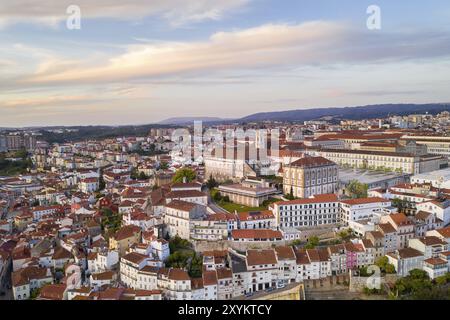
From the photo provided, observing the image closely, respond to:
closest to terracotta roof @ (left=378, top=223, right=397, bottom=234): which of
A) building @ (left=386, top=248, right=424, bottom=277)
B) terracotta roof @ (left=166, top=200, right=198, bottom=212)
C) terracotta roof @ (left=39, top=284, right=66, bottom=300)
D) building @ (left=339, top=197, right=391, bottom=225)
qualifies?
building @ (left=386, top=248, right=424, bottom=277)

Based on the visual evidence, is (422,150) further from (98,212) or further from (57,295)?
(57,295)

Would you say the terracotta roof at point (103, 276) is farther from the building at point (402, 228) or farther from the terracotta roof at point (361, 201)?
the building at point (402, 228)

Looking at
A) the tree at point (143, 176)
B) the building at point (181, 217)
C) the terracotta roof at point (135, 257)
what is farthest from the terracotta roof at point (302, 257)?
the tree at point (143, 176)

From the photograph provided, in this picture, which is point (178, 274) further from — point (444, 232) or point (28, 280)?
point (444, 232)

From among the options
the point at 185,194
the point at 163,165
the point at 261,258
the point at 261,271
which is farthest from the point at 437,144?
the point at 261,271

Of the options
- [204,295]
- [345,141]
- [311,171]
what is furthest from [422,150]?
[204,295]

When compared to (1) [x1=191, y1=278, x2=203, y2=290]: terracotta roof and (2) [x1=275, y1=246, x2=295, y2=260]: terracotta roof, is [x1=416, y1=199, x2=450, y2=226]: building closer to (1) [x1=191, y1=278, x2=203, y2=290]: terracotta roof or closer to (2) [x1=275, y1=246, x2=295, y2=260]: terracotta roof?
(2) [x1=275, y1=246, x2=295, y2=260]: terracotta roof
